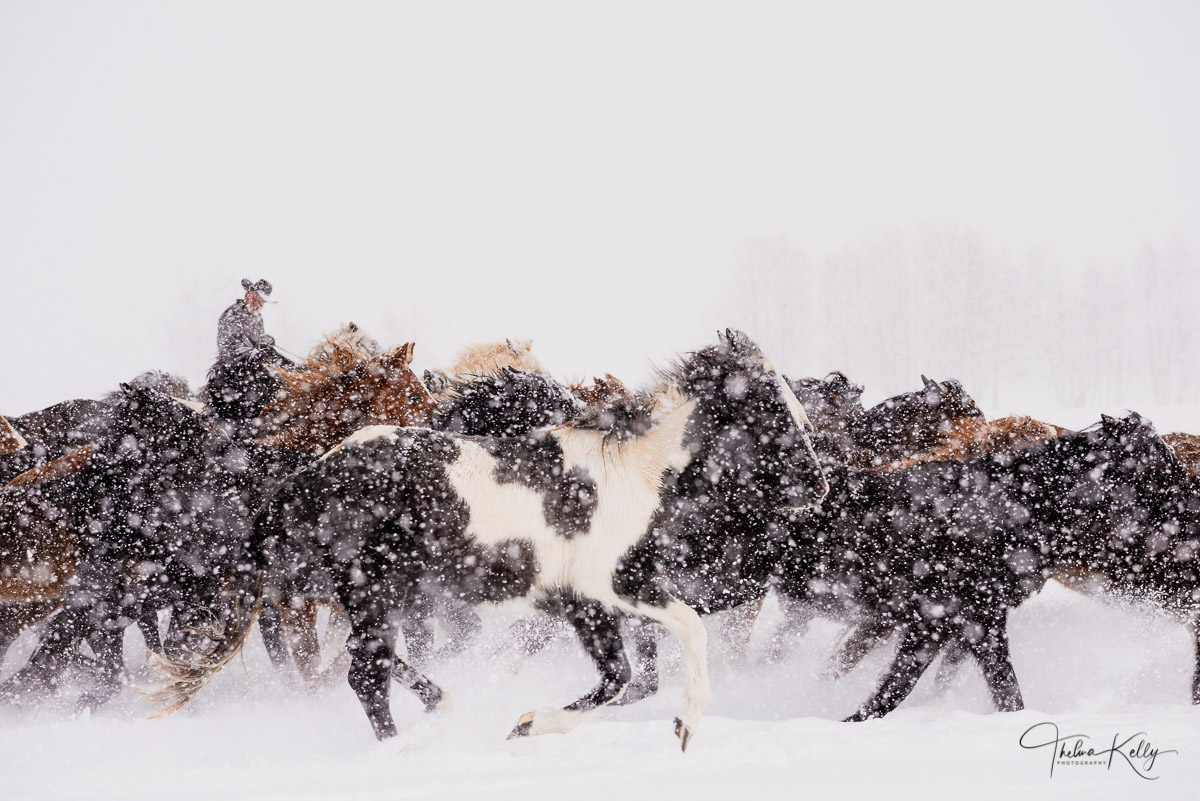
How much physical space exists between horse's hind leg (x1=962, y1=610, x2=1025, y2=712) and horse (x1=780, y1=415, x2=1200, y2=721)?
50mm

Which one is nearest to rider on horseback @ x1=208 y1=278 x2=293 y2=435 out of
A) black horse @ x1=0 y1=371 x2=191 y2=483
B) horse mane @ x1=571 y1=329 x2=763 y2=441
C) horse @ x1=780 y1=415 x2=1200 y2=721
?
black horse @ x1=0 y1=371 x2=191 y2=483

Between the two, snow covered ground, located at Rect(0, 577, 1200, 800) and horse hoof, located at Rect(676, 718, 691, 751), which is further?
horse hoof, located at Rect(676, 718, 691, 751)

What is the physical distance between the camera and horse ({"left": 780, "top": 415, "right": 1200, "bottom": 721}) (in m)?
3.83

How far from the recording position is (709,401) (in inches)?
131

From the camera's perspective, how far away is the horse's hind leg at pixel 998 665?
3.73 meters

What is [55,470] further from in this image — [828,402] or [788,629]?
[828,402]

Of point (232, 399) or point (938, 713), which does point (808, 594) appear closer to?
point (938, 713)

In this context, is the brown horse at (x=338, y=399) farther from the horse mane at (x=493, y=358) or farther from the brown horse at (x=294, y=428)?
the horse mane at (x=493, y=358)

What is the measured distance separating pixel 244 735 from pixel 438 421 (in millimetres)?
1703

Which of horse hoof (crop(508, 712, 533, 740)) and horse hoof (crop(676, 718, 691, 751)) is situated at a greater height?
horse hoof (crop(508, 712, 533, 740))

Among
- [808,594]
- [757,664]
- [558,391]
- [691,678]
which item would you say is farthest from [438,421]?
[757,664]

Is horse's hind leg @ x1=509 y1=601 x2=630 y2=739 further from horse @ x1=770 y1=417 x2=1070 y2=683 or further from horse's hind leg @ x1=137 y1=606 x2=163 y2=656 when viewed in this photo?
horse's hind leg @ x1=137 y1=606 x2=163 y2=656

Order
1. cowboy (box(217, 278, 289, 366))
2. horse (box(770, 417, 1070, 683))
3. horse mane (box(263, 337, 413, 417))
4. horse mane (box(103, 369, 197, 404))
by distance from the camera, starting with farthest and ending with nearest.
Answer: cowboy (box(217, 278, 289, 366)) → horse mane (box(103, 369, 197, 404)) → horse (box(770, 417, 1070, 683)) → horse mane (box(263, 337, 413, 417))

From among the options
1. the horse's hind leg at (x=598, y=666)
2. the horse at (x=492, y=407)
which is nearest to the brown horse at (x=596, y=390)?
the horse at (x=492, y=407)
